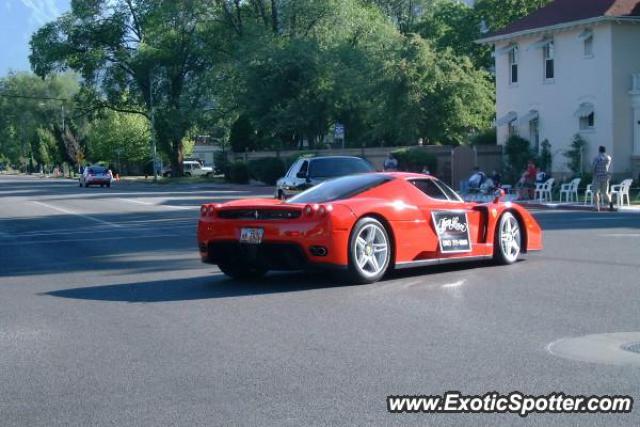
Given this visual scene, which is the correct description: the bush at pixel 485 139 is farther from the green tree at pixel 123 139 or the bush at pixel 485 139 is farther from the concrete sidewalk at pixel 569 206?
the green tree at pixel 123 139

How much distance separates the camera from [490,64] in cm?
5741

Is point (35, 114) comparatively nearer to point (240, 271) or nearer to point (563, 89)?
point (563, 89)

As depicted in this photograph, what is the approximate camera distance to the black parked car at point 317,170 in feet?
78.1

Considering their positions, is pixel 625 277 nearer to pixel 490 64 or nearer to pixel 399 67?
pixel 399 67

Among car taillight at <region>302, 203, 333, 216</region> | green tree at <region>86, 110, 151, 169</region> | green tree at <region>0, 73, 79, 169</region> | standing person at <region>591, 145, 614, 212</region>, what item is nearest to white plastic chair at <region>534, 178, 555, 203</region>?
standing person at <region>591, 145, 614, 212</region>

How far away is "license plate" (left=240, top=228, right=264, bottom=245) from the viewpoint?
10906mm

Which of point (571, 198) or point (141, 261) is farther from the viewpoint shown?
point (571, 198)

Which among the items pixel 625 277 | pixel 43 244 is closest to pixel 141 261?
pixel 43 244

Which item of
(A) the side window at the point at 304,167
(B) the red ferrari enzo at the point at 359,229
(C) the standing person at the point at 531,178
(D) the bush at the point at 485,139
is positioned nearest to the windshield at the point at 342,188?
(B) the red ferrari enzo at the point at 359,229

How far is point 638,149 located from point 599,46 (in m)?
4.42

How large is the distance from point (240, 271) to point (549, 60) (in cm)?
3146

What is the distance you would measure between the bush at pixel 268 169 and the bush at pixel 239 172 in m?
1.24

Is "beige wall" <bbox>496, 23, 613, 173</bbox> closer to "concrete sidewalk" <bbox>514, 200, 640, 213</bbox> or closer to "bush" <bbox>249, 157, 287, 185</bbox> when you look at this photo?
"concrete sidewalk" <bbox>514, 200, 640, 213</bbox>

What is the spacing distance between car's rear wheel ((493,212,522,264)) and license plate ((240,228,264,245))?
3493mm
